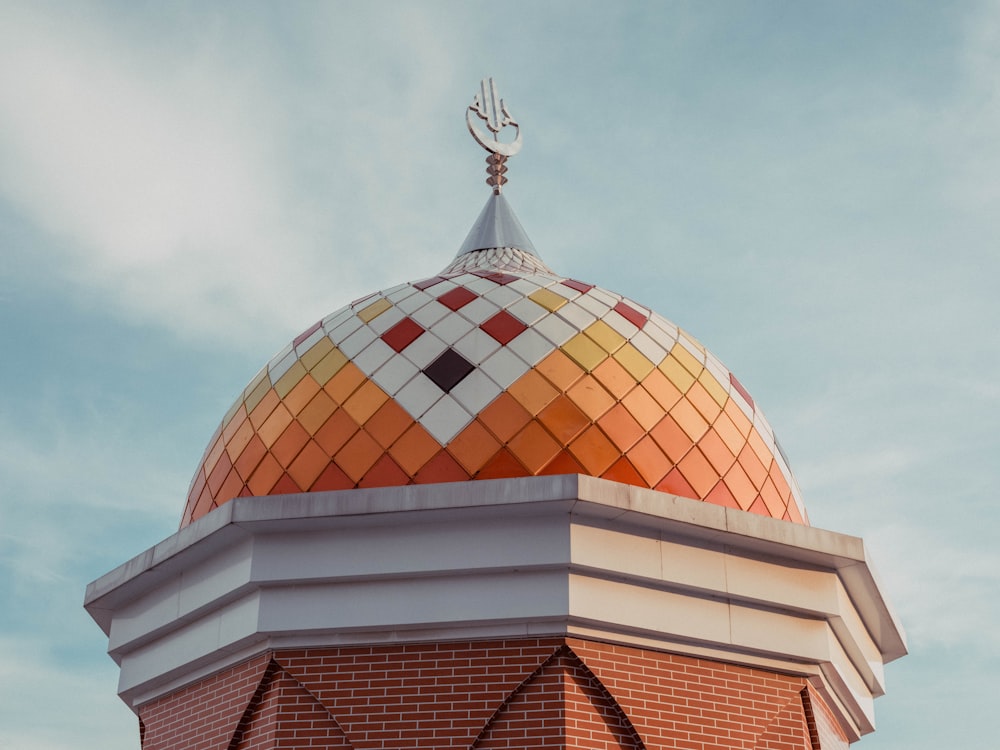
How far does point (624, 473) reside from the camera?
28.1 ft

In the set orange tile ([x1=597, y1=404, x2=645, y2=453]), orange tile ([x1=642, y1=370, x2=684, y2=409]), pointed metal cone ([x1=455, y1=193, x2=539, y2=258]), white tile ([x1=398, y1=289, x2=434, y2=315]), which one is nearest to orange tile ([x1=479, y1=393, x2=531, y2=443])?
orange tile ([x1=597, y1=404, x2=645, y2=453])

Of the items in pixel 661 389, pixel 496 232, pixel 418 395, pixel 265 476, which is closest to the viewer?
pixel 418 395

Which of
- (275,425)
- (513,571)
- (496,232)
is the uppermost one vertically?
(496,232)

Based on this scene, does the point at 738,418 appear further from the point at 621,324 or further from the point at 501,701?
the point at 501,701

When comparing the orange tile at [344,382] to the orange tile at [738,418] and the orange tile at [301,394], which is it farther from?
the orange tile at [738,418]

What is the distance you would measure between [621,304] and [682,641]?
3.05 meters

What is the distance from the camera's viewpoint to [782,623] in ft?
27.8

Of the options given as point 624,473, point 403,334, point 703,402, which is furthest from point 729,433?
point 403,334

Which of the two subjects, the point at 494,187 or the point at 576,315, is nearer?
the point at 576,315

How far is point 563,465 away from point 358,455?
138cm

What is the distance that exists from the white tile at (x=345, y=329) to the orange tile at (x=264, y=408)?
24.1 inches

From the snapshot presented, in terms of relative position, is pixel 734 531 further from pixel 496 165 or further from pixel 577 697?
pixel 496 165

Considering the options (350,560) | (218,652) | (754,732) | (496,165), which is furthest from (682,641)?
(496,165)

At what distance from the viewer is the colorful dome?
858 cm
